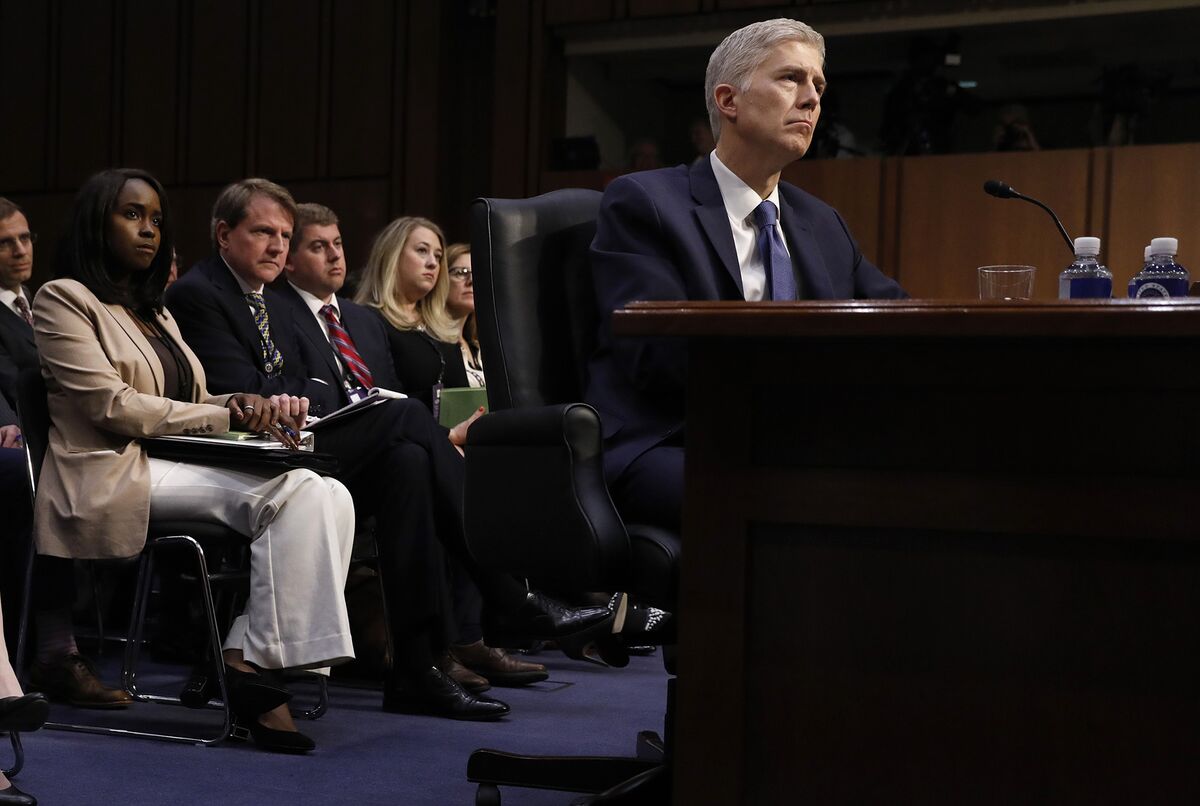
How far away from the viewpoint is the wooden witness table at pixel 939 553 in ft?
3.85

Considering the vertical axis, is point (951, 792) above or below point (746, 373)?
below

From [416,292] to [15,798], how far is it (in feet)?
8.36

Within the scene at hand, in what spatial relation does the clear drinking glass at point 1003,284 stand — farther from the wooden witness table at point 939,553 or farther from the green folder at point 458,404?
the green folder at point 458,404

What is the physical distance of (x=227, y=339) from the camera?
3223mm

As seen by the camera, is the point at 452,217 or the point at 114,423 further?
the point at 452,217

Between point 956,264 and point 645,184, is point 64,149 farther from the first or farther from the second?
point 645,184

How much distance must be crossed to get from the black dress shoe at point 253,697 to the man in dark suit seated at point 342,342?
2.68 ft

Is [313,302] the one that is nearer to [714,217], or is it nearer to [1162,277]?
[714,217]

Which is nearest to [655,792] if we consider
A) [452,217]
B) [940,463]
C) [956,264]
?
[940,463]

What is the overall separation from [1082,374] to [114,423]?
2.00 m

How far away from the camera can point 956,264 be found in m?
6.61

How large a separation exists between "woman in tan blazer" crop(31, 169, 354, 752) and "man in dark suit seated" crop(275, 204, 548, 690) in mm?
627

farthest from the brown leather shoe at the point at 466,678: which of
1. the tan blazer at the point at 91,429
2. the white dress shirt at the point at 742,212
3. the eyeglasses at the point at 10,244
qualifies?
the eyeglasses at the point at 10,244

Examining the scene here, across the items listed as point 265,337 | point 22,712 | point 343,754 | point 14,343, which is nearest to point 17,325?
point 14,343
